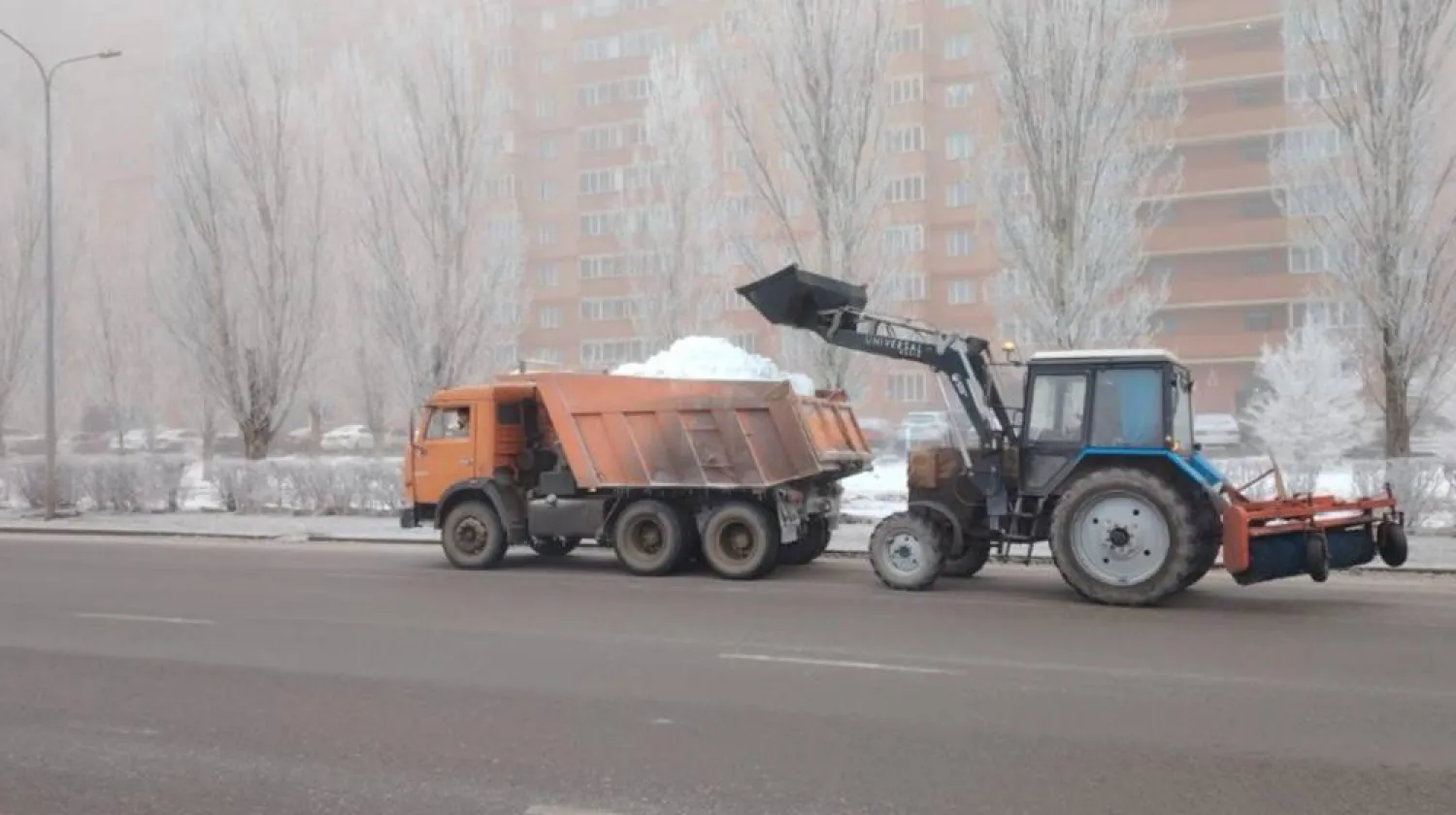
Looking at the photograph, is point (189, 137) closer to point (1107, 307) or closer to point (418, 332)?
point (418, 332)

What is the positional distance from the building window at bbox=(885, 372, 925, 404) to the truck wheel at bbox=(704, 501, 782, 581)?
40958mm

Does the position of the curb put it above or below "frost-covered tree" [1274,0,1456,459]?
below

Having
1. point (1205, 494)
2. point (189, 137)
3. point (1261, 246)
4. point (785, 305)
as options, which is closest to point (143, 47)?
point (189, 137)

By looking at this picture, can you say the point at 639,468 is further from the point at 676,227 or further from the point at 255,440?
the point at 676,227

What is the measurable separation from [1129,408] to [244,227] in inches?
969

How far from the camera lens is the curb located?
14391mm

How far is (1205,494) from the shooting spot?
1166cm

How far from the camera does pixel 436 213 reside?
98.3 feet

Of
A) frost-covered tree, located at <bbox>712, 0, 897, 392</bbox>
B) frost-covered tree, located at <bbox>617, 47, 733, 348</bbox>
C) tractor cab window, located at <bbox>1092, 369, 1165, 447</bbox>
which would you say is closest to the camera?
tractor cab window, located at <bbox>1092, 369, 1165, 447</bbox>

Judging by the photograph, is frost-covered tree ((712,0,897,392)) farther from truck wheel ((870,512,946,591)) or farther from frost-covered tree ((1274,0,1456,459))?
truck wheel ((870,512,946,591))

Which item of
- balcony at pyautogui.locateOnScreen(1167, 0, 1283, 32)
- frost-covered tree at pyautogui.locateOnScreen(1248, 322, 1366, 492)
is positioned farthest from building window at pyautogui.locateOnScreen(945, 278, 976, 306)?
frost-covered tree at pyautogui.locateOnScreen(1248, 322, 1366, 492)

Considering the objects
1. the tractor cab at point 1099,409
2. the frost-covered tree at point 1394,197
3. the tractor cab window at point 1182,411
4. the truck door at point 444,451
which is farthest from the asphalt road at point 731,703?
the frost-covered tree at point 1394,197

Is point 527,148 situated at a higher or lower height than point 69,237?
higher

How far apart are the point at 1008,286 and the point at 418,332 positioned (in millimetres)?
14065
